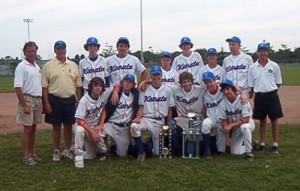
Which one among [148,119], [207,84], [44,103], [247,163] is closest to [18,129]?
[44,103]

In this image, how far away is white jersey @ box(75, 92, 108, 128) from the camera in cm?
602

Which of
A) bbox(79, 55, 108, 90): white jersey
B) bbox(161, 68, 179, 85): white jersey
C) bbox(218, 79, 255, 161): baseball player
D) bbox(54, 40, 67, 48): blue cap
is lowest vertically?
bbox(218, 79, 255, 161): baseball player

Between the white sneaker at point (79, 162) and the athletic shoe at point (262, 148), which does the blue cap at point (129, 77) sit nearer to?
the white sneaker at point (79, 162)

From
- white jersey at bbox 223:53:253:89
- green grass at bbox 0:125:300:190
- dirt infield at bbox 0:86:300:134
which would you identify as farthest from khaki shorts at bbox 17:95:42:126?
dirt infield at bbox 0:86:300:134

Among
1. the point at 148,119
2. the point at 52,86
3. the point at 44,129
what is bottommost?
the point at 44,129

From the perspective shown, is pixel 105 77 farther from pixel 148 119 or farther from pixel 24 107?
pixel 24 107

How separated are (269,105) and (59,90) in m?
3.43

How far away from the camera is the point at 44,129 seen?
9.50 metres

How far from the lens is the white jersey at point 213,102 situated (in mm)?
6496

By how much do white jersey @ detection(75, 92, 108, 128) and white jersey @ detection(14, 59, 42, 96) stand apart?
0.69 meters

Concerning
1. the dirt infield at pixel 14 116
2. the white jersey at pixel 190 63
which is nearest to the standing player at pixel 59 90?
the white jersey at pixel 190 63

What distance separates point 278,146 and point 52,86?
3935 mm

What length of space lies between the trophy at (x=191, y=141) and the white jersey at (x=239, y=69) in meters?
1.13

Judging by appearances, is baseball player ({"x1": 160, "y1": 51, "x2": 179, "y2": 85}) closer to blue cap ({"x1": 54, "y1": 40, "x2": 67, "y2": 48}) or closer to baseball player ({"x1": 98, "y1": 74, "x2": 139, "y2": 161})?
baseball player ({"x1": 98, "y1": 74, "x2": 139, "y2": 161})
